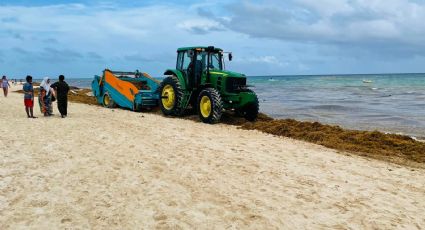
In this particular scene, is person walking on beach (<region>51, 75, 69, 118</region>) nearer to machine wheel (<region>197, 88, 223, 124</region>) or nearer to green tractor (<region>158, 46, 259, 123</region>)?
green tractor (<region>158, 46, 259, 123</region>)

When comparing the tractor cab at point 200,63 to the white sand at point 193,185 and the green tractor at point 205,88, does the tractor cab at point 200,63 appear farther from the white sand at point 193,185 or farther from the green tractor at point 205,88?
the white sand at point 193,185

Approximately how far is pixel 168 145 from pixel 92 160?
2.14 m

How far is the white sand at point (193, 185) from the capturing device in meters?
5.21

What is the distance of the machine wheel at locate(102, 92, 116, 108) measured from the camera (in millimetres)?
18562

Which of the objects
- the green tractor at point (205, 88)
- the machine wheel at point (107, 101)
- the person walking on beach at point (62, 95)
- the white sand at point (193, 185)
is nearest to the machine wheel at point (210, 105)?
the green tractor at point (205, 88)

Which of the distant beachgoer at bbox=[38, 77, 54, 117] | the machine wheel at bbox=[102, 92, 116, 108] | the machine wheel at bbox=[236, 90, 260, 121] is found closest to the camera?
the machine wheel at bbox=[236, 90, 260, 121]

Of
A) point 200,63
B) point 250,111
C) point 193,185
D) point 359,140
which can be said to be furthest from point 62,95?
point 359,140

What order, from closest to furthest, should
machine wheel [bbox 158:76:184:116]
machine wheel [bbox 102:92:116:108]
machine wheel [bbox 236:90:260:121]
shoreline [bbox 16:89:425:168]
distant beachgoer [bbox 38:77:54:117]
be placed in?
shoreline [bbox 16:89:425:168], machine wheel [bbox 236:90:260:121], distant beachgoer [bbox 38:77:54:117], machine wheel [bbox 158:76:184:116], machine wheel [bbox 102:92:116:108]

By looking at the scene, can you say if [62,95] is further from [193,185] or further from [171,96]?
[193,185]

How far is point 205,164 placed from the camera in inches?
308

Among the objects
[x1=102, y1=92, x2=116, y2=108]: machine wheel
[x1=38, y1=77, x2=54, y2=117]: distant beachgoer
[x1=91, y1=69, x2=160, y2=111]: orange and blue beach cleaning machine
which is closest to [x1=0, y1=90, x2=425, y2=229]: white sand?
[x1=38, y1=77, x2=54, y2=117]: distant beachgoer

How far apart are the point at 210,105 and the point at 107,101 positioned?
7.21 m

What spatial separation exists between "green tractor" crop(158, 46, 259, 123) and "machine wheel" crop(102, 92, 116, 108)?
11.7ft

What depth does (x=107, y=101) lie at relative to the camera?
18938 mm
